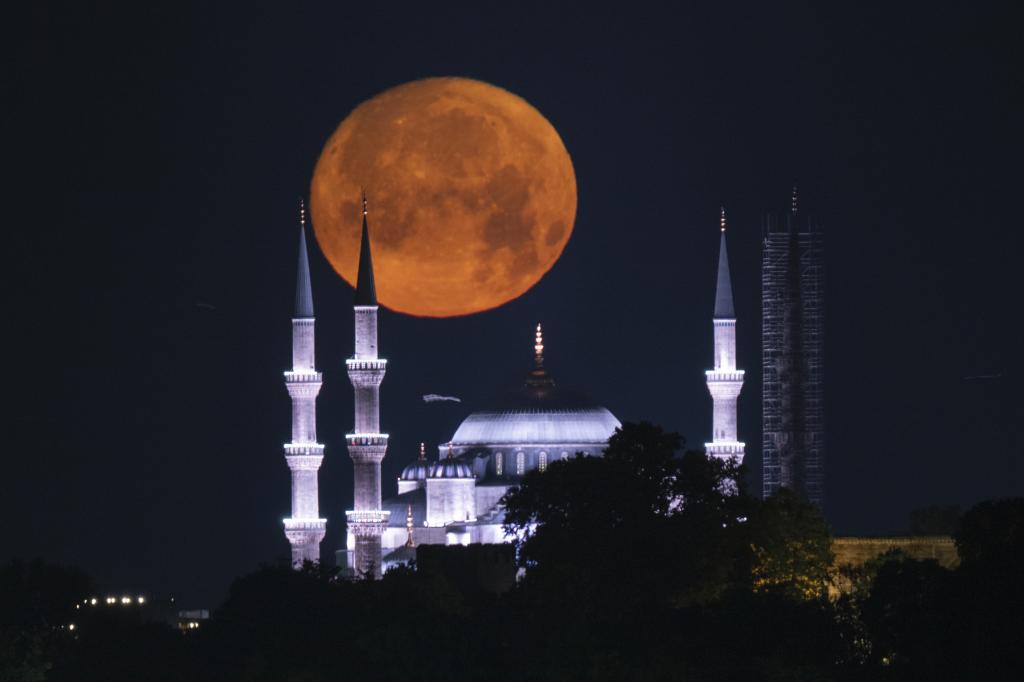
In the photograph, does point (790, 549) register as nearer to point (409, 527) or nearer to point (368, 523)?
point (368, 523)

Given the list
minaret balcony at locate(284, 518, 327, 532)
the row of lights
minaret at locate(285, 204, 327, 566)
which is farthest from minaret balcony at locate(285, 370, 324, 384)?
the row of lights

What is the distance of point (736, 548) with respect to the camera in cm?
6594

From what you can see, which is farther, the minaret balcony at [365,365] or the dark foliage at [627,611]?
the minaret balcony at [365,365]

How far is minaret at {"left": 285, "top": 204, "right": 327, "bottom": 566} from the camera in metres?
88.8

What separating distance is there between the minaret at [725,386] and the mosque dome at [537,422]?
10.4m

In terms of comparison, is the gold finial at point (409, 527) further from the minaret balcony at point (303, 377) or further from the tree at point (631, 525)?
the tree at point (631, 525)

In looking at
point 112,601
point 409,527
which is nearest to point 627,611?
point 112,601

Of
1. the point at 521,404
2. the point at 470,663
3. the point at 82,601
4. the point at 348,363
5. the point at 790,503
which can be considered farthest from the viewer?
the point at 521,404

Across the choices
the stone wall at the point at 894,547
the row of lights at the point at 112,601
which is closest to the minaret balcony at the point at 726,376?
the stone wall at the point at 894,547

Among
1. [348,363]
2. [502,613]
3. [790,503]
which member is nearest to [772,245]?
[348,363]

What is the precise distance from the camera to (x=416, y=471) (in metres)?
103

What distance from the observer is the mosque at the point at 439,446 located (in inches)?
3447

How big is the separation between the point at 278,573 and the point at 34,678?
8.78 metres

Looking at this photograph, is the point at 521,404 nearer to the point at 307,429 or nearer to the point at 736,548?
the point at 307,429
